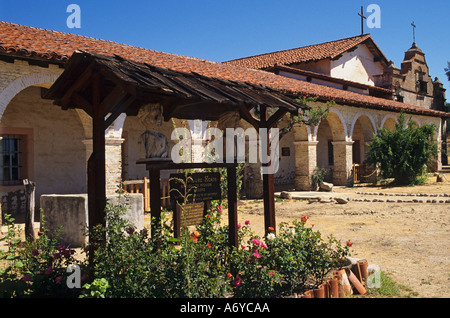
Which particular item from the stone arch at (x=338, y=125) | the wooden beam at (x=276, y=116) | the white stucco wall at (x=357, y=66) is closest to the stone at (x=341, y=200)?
the stone arch at (x=338, y=125)

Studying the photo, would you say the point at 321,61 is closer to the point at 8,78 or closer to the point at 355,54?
the point at 355,54

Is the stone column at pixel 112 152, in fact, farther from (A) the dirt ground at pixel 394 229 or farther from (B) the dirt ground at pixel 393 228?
(A) the dirt ground at pixel 394 229

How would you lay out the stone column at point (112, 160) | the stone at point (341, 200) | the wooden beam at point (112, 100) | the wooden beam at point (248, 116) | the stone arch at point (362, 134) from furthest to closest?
the stone arch at point (362, 134) → the stone at point (341, 200) → the stone column at point (112, 160) → the wooden beam at point (248, 116) → the wooden beam at point (112, 100)

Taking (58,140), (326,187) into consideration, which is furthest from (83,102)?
(326,187)

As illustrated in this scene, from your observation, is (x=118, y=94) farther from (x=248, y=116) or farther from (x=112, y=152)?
(x=112, y=152)

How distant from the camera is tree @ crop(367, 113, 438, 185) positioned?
16.6 metres

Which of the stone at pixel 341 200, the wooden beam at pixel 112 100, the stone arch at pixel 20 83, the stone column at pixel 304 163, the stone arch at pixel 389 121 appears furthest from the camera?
the stone arch at pixel 389 121

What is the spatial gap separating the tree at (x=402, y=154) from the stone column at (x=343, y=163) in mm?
925

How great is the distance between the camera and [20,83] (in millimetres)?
Result: 8688

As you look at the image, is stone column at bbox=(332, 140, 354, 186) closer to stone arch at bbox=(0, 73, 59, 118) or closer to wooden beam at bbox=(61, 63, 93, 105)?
stone arch at bbox=(0, 73, 59, 118)

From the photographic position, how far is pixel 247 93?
483cm

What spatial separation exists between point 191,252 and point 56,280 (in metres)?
1.20

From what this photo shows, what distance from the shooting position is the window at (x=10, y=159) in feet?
35.4
